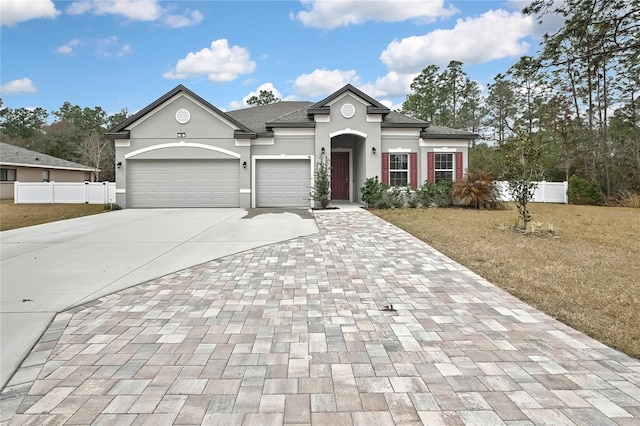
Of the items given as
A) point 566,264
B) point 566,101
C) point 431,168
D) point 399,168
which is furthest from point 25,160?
point 566,101

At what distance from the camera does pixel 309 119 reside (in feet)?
54.5

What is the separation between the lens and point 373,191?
599 inches

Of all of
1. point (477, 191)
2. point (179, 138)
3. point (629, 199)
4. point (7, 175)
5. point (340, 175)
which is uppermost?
point (179, 138)

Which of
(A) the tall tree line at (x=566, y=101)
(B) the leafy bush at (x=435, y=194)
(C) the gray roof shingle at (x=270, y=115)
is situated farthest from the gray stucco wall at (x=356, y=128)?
(A) the tall tree line at (x=566, y=101)

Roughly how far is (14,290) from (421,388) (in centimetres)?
512

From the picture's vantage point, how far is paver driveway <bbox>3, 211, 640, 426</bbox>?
7.36ft

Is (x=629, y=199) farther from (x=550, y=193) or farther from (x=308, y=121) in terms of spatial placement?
(x=308, y=121)

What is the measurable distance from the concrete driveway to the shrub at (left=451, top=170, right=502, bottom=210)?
7.12m

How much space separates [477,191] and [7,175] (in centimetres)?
2952

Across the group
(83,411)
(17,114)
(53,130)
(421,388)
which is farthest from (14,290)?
(17,114)

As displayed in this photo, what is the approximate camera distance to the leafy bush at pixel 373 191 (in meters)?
15.1

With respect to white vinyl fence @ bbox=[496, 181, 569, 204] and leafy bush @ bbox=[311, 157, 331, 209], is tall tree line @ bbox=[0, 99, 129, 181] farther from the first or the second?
white vinyl fence @ bbox=[496, 181, 569, 204]

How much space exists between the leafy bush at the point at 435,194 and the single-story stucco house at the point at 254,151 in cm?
96

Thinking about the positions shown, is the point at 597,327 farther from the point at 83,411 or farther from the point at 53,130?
the point at 53,130
